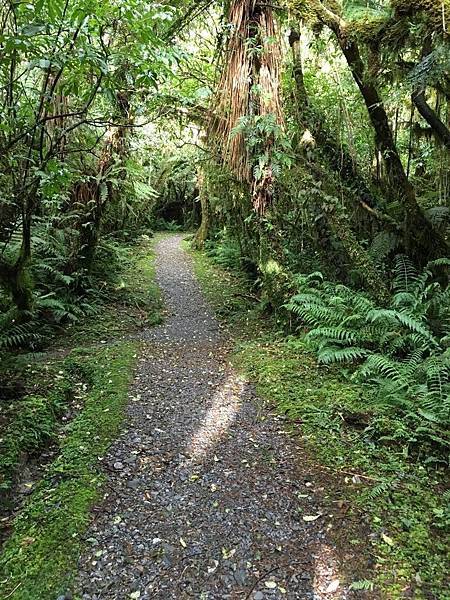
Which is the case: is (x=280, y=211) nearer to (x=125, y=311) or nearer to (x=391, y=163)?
(x=391, y=163)

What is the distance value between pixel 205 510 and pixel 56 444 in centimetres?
149

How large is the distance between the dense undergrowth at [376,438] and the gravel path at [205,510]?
272mm

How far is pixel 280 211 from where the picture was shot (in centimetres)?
666

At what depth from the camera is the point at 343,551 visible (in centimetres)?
266

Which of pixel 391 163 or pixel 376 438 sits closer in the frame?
pixel 376 438

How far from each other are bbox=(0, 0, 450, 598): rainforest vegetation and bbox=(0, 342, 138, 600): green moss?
142 mm

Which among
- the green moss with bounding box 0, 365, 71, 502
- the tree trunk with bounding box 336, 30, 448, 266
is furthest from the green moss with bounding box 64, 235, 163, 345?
the tree trunk with bounding box 336, 30, 448, 266

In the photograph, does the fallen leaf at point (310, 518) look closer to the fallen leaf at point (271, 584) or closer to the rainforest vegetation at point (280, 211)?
the rainforest vegetation at point (280, 211)

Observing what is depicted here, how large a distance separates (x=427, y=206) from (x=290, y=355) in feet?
13.6

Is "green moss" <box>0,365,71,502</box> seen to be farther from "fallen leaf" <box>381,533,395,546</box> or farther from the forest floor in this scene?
"fallen leaf" <box>381,533,395,546</box>

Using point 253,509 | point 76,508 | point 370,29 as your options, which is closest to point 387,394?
point 253,509

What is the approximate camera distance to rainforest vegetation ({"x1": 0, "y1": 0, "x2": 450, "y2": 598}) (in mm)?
3582

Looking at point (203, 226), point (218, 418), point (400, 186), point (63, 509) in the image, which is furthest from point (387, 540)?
point (203, 226)

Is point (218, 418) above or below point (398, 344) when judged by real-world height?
below
